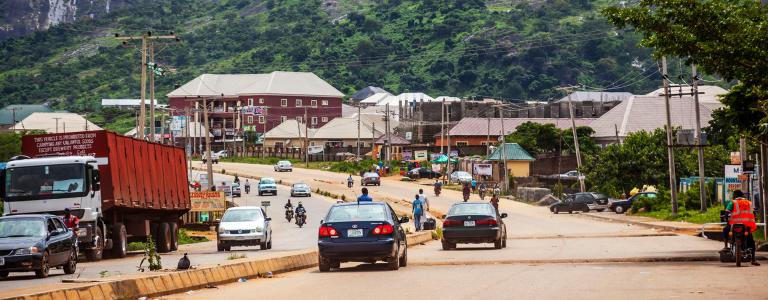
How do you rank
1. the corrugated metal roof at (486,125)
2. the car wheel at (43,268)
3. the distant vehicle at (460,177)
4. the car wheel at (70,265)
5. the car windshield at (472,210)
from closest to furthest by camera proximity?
the car wheel at (43,268) → the car wheel at (70,265) → the car windshield at (472,210) → the distant vehicle at (460,177) → the corrugated metal roof at (486,125)

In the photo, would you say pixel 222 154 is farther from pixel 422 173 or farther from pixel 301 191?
pixel 301 191

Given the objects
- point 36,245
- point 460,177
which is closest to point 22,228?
point 36,245

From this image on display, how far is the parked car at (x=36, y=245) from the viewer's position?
2591 centimetres

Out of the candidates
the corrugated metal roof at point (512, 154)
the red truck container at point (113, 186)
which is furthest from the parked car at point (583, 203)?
the red truck container at point (113, 186)

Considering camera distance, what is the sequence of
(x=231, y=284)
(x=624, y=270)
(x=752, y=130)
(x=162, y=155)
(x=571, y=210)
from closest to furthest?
1. (x=231, y=284)
2. (x=624, y=270)
3. (x=752, y=130)
4. (x=162, y=155)
5. (x=571, y=210)

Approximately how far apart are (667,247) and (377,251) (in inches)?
488

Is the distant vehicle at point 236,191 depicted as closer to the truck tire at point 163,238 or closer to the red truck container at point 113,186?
the red truck container at point 113,186

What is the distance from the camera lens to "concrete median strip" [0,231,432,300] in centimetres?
1747

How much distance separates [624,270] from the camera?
24.8m

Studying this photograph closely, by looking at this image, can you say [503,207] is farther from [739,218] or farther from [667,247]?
[739,218]

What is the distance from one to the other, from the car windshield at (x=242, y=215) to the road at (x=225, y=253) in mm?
1014

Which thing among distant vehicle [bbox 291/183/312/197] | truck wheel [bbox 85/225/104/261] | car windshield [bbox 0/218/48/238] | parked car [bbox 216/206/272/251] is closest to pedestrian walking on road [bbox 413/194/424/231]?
parked car [bbox 216/206/272/251]

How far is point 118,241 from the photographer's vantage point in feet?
117

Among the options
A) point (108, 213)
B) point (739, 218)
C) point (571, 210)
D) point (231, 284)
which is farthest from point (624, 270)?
point (571, 210)
